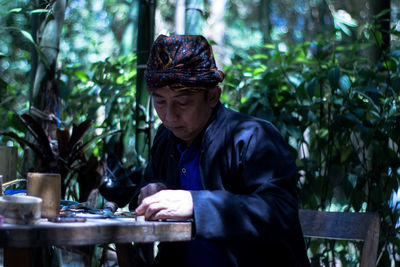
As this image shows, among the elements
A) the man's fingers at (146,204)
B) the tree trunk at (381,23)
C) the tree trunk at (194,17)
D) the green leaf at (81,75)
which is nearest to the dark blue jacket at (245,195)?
the man's fingers at (146,204)

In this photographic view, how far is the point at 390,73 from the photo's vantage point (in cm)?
277

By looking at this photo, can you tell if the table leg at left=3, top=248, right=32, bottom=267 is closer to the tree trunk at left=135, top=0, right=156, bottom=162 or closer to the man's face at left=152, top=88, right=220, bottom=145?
the man's face at left=152, top=88, right=220, bottom=145

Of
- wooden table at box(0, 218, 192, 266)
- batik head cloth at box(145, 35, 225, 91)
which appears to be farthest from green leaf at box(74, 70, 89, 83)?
wooden table at box(0, 218, 192, 266)

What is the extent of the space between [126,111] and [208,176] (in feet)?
5.14

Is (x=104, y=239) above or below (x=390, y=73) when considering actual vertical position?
below

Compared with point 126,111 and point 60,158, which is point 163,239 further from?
point 126,111

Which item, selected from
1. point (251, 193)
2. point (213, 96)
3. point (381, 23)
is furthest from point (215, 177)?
point (381, 23)

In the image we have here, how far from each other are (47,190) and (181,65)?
0.56m

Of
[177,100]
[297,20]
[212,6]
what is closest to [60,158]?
[177,100]

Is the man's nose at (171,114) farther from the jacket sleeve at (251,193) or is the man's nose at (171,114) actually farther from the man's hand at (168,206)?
the man's hand at (168,206)

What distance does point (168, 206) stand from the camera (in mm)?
1320

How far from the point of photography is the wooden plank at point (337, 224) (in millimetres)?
1916

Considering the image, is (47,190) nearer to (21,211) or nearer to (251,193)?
(21,211)

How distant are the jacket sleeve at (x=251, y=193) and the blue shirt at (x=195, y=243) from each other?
0.12m
